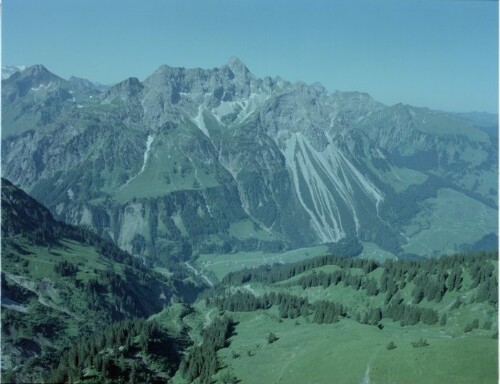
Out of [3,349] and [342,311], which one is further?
[342,311]

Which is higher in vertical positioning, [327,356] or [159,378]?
[327,356]

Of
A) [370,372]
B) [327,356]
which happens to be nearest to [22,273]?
[327,356]

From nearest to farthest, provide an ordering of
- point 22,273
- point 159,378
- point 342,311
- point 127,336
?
point 159,378, point 127,336, point 342,311, point 22,273

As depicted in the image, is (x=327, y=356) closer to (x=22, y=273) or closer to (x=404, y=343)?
(x=404, y=343)

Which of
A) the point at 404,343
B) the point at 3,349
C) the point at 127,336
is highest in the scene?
the point at 404,343

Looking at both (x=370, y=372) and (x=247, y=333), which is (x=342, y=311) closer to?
(x=247, y=333)

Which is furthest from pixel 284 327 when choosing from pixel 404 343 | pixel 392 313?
pixel 404 343

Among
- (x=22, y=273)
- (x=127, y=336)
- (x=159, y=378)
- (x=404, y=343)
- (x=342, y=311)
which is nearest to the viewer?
(x=404, y=343)
